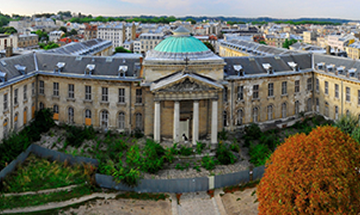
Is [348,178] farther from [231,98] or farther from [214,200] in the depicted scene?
[231,98]

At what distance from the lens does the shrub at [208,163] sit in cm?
4759

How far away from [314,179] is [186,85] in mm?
25433

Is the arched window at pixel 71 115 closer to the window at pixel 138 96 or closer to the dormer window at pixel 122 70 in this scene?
the dormer window at pixel 122 70

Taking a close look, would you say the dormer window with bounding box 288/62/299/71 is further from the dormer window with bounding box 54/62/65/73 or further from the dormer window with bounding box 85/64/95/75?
the dormer window with bounding box 54/62/65/73

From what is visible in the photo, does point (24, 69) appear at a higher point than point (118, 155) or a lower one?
higher

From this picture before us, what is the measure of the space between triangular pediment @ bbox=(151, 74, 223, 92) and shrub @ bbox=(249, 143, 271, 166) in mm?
9644

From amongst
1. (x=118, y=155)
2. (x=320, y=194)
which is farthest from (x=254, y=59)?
(x=320, y=194)

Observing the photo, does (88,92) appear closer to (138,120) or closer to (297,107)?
(138,120)

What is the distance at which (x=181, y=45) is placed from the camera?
5356 centimetres

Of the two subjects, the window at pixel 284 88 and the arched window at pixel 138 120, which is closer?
the arched window at pixel 138 120

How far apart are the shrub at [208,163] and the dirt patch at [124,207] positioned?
807 cm

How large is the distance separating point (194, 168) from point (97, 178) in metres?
12.1

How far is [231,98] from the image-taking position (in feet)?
189

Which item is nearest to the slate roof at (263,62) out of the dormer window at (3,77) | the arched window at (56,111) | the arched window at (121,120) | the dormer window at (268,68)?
the dormer window at (268,68)
